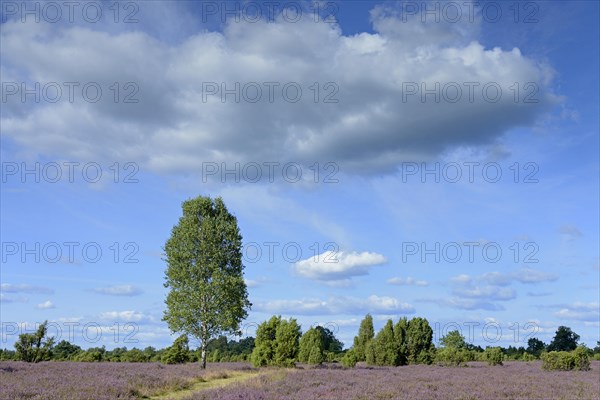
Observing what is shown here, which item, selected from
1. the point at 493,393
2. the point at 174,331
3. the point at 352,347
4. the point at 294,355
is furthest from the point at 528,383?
the point at 352,347

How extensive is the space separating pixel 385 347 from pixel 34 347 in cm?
3210

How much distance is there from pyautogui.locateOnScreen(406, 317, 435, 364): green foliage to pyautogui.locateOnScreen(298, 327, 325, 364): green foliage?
32.4ft

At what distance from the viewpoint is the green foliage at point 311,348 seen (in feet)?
148

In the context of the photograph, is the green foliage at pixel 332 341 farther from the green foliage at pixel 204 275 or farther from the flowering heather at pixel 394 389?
the flowering heather at pixel 394 389

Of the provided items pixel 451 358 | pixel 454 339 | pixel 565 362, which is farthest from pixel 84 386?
pixel 454 339

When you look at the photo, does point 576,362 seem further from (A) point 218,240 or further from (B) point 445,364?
(A) point 218,240

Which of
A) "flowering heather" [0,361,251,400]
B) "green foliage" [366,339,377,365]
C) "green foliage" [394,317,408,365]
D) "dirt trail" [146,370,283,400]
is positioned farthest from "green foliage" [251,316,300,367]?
"green foliage" [394,317,408,365]

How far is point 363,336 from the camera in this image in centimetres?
5434

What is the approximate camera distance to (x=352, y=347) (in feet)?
180

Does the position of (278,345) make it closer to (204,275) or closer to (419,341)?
(204,275)

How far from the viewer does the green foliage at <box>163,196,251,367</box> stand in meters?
39.5

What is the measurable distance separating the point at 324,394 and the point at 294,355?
60.9 feet

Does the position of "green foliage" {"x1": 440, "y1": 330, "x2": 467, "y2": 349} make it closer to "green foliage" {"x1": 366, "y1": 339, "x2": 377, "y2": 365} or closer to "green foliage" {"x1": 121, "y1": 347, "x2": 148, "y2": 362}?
"green foliage" {"x1": 366, "y1": 339, "x2": 377, "y2": 365}

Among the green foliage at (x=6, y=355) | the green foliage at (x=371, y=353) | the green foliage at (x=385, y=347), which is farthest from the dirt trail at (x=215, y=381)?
the green foliage at (x=6, y=355)
